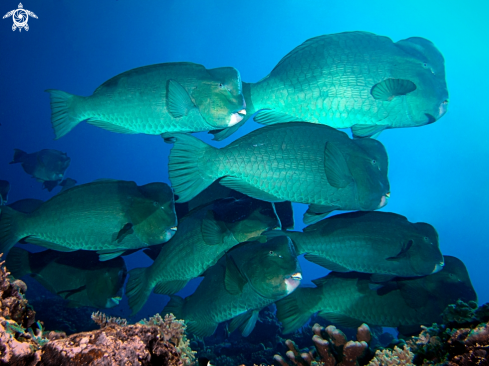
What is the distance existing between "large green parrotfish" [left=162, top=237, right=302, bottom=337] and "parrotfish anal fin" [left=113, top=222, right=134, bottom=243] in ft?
3.60

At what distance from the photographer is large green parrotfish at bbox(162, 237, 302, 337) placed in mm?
2752

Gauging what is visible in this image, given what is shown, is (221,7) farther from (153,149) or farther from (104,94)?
(104,94)

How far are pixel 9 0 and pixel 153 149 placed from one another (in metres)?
38.3

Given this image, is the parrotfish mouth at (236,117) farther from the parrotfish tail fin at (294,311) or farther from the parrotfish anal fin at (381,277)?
→ the parrotfish anal fin at (381,277)

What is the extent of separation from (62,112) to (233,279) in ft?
9.34

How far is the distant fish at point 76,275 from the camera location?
3.22 m

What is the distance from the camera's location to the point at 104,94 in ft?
10.0

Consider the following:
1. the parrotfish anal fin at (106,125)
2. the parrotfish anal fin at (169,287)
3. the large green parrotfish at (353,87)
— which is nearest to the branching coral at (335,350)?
the parrotfish anal fin at (169,287)

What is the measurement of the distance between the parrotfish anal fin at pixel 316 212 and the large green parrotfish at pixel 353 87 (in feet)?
4.00

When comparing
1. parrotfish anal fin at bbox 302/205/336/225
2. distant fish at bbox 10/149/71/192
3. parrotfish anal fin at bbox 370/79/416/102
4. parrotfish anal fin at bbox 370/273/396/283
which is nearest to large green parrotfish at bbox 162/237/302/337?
parrotfish anal fin at bbox 302/205/336/225

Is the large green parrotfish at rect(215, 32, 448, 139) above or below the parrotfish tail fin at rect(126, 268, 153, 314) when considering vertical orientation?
above

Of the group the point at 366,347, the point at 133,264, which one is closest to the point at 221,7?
the point at 133,264

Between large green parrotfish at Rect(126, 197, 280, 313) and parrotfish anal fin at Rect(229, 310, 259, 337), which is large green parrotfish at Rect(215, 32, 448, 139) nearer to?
large green parrotfish at Rect(126, 197, 280, 313)

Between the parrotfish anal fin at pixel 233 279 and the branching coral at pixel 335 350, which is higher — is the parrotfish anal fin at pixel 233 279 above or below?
above
